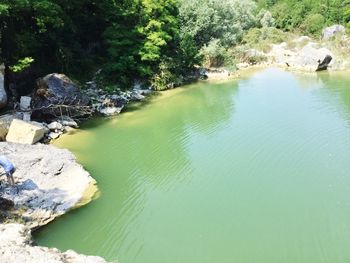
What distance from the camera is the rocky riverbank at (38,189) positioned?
10242mm

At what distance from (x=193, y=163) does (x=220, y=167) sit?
3.29ft

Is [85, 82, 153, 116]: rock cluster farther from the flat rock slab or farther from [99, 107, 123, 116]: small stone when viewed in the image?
the flat rock slab

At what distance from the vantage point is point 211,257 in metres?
9.34

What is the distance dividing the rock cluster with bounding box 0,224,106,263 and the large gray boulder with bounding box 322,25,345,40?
36178mm

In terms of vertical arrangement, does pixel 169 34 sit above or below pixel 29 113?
Answer: above

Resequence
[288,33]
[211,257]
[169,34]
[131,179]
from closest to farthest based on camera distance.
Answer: [211,257]
[131,179]
[169,34]
[288,33]

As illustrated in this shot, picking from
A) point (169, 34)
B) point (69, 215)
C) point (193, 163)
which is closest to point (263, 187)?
point (193, 163)

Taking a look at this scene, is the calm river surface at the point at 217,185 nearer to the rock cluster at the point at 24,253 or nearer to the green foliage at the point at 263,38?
the rock cluster at the point at 24,253

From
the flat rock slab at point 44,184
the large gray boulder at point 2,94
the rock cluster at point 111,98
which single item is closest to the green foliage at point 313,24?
the rock cluster at point 111,98

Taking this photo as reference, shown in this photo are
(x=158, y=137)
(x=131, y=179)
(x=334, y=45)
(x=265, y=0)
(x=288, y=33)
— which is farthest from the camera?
(x=265, y=0)

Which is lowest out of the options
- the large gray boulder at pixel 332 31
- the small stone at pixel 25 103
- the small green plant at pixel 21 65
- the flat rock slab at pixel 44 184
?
the flat rock slab at pixel 44 184

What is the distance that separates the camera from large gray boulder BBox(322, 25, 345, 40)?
3840cm

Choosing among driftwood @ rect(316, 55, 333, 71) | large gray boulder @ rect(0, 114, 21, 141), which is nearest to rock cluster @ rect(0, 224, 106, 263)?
large gray boulder @ rect(0, 114, 21, 141)

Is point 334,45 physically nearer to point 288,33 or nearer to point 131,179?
point 288,33
